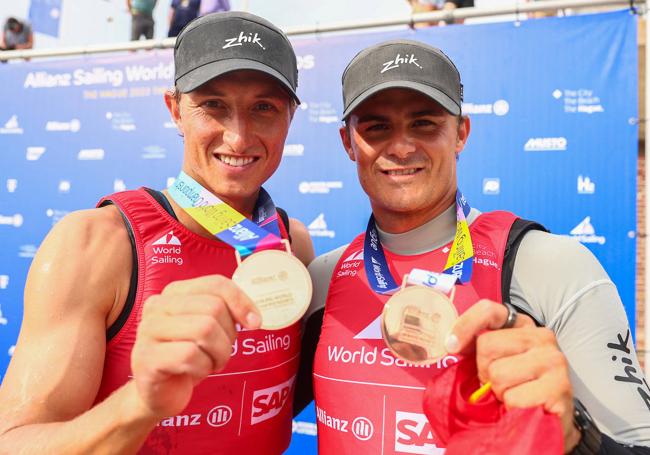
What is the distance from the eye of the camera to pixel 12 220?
457cm

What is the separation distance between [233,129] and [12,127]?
4167 mm

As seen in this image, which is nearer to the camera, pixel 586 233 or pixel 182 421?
pixel 182 421

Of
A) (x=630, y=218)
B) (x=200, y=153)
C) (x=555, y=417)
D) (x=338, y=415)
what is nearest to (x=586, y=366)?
(x=555, y=417)

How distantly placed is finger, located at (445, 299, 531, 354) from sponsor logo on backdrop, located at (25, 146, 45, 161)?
466 centimetres

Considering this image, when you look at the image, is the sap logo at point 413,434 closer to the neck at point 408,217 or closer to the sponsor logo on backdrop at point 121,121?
the neck at point 408,217

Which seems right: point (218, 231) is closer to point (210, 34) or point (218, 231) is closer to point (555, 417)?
point (210, 34)

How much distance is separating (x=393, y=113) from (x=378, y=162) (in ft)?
0.53

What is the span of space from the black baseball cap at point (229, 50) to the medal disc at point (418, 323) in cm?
80

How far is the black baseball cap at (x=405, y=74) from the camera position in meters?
1.48

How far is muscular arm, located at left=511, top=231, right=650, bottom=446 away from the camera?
1140mm

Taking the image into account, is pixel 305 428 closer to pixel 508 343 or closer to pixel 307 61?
pixel 307 61

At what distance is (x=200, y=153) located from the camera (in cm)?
155

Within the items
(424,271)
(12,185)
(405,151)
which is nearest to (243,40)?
(405,151)

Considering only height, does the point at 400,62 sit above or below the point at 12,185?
above
